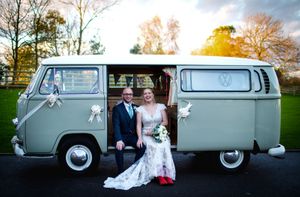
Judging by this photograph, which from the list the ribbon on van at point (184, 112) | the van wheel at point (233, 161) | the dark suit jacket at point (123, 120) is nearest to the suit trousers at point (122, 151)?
the dark suit jacket at point (123, 120)

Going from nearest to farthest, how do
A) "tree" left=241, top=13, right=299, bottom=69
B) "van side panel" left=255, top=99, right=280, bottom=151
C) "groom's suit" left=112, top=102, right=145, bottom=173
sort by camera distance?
"groom's suit" left=112, top=102, right=145, bottom=173
"van side panel" left=255, top=99, right=280, bottom=151
"tree" left=241, top=13, right=299, bottom=69

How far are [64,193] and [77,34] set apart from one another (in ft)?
96.4

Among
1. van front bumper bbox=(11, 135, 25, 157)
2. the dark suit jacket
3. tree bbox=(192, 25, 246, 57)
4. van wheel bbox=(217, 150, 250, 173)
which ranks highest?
tree bbox=(192, 25, 246, 57)

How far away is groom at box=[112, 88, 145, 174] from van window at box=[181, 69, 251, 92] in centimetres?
118

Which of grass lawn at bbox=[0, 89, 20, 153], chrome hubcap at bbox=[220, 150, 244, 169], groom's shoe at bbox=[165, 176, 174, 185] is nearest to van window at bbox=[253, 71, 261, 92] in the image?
chrome hubcap at bbox=[220, 150, 244, 169]

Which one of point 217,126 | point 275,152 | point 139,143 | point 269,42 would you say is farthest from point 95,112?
point 269,42

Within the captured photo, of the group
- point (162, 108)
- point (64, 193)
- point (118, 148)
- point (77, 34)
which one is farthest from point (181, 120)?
point (77, 34)

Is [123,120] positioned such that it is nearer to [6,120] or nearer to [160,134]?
[160,134]

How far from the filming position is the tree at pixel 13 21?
29109 mm

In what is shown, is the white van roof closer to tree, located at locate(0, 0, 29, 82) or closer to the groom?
the groom

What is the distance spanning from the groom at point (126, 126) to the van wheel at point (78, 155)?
551 millimetres

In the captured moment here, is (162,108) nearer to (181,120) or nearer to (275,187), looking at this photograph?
(181,120)

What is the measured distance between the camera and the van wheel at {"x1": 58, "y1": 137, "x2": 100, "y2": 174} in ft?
20.3

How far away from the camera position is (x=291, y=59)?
37.3 metres
